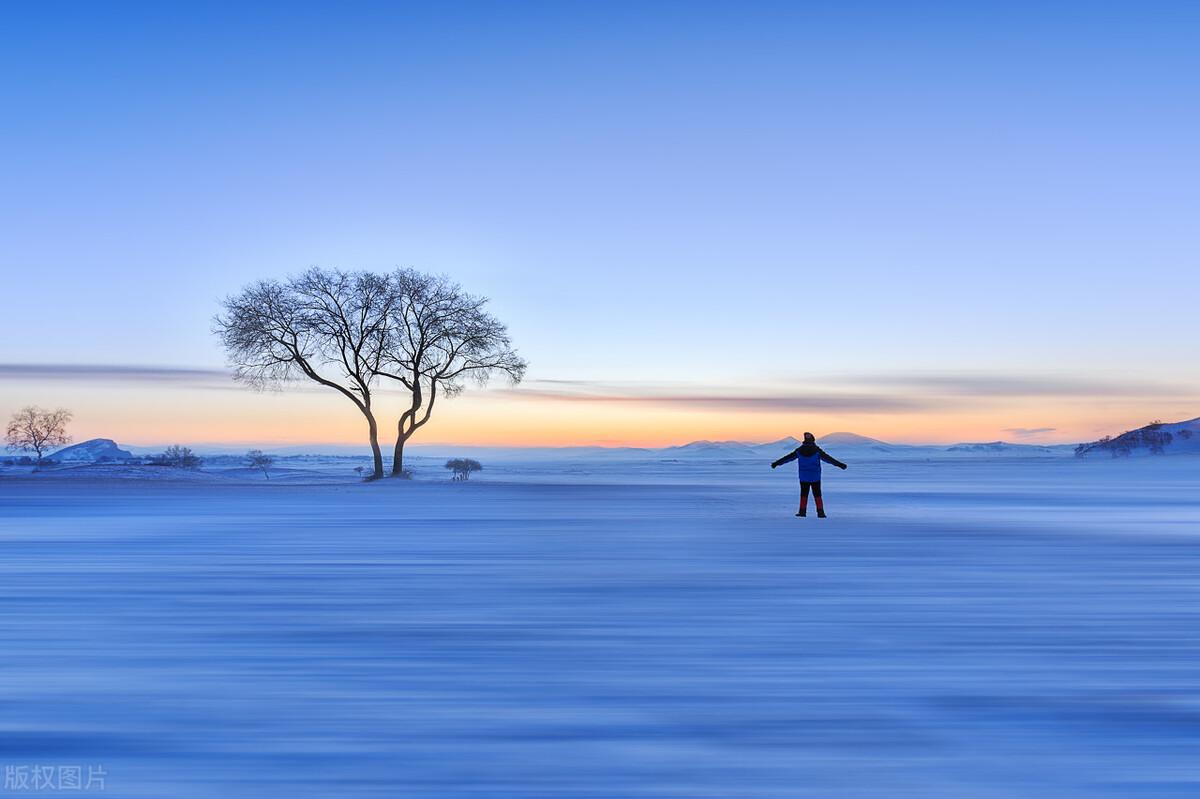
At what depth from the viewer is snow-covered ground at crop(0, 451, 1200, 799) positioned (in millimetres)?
4645

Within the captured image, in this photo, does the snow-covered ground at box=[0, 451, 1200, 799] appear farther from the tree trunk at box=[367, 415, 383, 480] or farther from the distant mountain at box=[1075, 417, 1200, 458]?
the distant mountain at box=[1075, 417, 1200, 458]

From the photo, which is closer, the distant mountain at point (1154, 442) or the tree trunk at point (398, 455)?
the tree trunk at point (398, 455)

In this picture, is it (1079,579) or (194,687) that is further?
(1079,579)

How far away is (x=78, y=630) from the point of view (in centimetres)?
784

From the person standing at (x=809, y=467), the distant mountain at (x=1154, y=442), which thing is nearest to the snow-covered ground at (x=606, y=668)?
the person standing at (x=809, y=467)

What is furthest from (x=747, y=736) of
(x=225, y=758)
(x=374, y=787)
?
(x=225, y=758)

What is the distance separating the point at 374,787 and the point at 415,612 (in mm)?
4396

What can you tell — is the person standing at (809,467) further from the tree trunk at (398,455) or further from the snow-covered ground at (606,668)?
the tree trunk at (398,455)

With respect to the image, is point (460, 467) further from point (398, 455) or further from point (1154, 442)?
point (1154, 442)

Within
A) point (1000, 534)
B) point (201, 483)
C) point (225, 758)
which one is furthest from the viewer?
point (201, 483)

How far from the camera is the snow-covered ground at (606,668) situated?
15.2ft


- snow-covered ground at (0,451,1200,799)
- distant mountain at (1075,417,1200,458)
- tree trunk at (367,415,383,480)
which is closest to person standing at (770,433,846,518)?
snow-covered ground at (0,451,1200,799)

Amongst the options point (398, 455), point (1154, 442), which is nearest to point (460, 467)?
point (398, 455)

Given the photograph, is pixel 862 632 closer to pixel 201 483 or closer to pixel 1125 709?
pixel 1125 709
